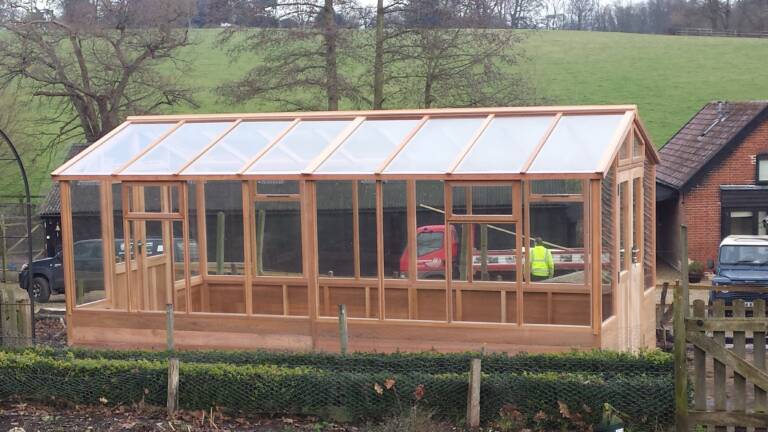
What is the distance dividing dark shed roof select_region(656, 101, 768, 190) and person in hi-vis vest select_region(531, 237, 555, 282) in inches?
442

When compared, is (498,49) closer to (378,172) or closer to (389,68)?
(389,68)

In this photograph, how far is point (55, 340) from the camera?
53.7 feet

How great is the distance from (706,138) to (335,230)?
13.3 m

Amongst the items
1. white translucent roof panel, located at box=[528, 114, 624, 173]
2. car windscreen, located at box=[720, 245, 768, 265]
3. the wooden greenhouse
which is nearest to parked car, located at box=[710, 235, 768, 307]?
car windscreen, located at box=[720, 245, 768, 265]

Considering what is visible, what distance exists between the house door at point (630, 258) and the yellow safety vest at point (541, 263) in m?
1.45

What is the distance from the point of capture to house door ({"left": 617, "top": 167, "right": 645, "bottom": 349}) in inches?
532

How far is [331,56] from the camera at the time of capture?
25500 mm

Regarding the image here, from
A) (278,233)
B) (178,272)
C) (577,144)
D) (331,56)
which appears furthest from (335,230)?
(331,56)

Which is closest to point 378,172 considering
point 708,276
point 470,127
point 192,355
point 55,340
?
point 470,127

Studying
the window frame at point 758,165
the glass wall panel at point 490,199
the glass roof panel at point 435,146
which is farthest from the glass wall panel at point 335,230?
the window frame at point 758,165

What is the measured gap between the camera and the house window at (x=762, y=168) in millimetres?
25562

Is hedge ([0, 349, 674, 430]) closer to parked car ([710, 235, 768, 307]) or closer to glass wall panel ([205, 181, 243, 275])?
glass wall panel ([205, 181, 243, 275])

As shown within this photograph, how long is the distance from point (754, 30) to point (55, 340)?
62.3 m

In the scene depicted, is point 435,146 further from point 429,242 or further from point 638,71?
point 638,71
